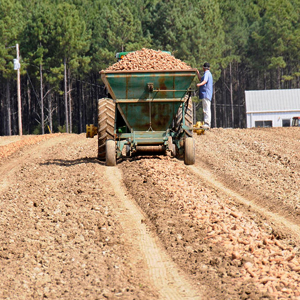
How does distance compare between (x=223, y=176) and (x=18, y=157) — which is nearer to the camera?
(x=223, y=176)

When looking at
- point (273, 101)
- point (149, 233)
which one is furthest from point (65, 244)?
point (273, 101)

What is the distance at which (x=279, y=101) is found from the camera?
4581 centimetres

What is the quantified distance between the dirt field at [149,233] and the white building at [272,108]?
3391 cm

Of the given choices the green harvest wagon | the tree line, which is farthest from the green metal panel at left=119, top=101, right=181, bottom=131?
→ the tree line

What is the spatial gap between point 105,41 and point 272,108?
1834cm

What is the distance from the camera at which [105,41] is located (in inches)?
1948

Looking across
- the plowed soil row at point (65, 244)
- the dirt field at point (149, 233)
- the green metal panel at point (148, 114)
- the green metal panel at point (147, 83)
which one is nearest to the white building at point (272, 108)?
the dirt field at point (149, 233)

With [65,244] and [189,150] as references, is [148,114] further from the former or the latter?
[65,244]

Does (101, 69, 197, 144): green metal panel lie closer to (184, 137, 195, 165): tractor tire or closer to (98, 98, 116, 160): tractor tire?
(98, 98, 116, 160): tractor tire

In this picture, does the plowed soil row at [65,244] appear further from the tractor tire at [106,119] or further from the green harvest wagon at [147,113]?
the green harvest wagon at [147,113]

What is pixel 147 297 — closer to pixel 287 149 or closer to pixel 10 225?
pixel 10 225

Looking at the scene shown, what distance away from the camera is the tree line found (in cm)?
4738

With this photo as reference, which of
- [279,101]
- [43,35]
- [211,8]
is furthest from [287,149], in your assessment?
[211,8]

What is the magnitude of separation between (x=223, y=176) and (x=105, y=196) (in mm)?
A: 3821
